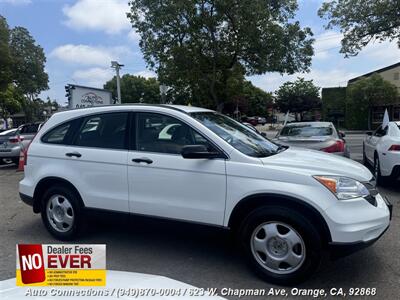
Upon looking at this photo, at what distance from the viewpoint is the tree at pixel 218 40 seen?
1490 centimetres

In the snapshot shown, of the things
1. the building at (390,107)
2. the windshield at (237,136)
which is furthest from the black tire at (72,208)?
the building at (390,107)

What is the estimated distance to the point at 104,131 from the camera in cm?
476

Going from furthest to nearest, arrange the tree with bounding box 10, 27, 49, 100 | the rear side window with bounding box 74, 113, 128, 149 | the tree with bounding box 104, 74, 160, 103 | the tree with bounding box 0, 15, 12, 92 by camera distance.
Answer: the tree with bounding box 104, 74, 160, 103 → the tree with bounding box 10, 27, 49, 100 → the tree with bounding box 0, 15, 12, 92 → the rear side window with bounding box 74, 113, 128, 149

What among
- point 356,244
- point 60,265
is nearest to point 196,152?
point 356,244

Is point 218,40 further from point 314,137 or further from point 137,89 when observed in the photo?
point 137,89

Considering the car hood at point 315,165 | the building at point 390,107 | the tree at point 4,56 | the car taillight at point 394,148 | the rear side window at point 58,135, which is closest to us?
Answer: the car hood at point 315,165

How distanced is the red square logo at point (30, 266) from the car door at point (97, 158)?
232 cm

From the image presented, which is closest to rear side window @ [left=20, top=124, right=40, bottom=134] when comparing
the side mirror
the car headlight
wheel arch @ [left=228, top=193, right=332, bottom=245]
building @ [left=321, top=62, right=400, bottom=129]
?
the side mirror

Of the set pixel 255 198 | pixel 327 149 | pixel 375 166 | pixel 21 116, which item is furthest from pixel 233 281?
pixel 21 116

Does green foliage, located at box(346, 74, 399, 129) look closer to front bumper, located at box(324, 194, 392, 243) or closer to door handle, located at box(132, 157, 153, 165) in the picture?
front bumper, located at box(324, 194, 392, 243)

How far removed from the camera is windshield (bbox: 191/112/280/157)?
4.15 m

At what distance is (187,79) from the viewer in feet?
57.7

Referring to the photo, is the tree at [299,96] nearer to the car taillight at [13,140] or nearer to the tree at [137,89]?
the tree at [137,89]

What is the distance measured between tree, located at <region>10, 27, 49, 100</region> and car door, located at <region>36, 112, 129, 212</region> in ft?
92.3
